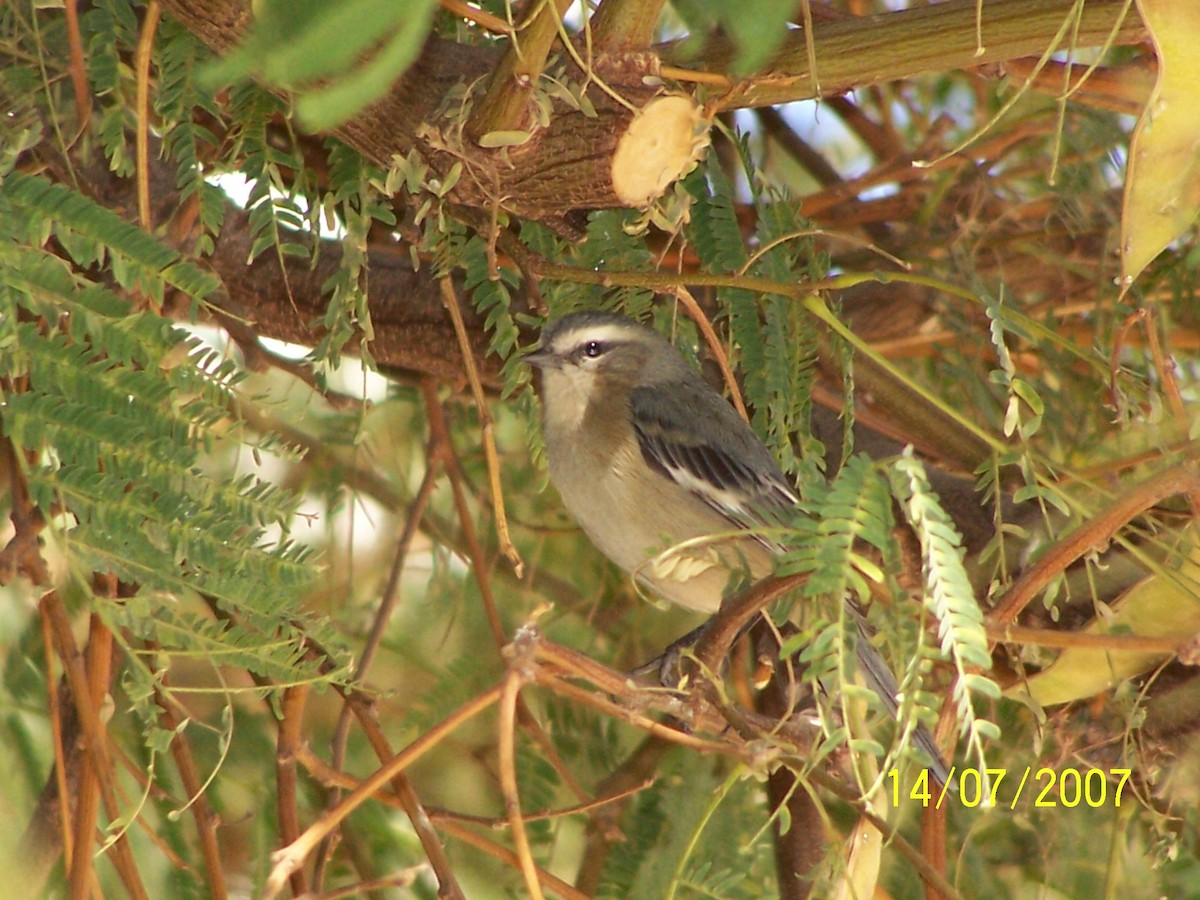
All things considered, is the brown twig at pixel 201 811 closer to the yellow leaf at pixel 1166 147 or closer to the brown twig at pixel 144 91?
the brown twig at pixel 144 91

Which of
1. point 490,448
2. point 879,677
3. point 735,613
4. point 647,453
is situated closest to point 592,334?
point 647,453

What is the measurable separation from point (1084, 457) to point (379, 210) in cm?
177

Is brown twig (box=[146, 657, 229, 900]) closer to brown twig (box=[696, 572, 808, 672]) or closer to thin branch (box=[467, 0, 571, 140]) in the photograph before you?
brown twig (box=[696, 572, 808, 672])

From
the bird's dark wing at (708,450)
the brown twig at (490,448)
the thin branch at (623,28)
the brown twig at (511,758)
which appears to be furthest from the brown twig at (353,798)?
the bird's dark wing at (708,450)

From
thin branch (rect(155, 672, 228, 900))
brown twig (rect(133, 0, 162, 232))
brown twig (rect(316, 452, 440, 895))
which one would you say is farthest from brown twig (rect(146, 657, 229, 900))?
brown twig (rect(133, 0, 162, 232))

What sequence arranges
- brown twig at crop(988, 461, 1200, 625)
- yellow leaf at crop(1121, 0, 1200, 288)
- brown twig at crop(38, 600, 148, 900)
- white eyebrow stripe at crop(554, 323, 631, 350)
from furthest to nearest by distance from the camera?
white eyebrow stripe at crop(554, 323, 631, 350)
brown twig at crop(38, 600, 148, 900)
yellow leaf at crop(1121, 0, 1200, 288)
brown twig at crop(988, 461, 1200, 625)

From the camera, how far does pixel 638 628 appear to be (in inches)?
148

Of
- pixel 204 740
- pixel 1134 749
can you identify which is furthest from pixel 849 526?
pixel 204 740

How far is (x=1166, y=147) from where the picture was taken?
193 centimetres

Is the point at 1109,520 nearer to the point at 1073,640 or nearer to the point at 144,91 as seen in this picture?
the point at 1073,640
